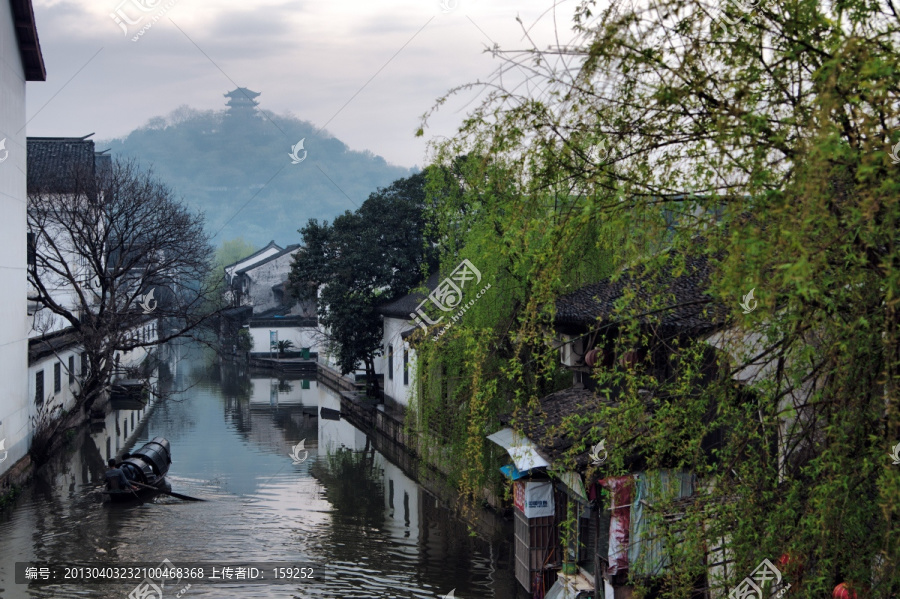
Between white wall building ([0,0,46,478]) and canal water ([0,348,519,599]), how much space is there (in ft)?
5.39

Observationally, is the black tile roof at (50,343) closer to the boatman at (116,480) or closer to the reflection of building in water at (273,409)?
the boatman at (116,480)

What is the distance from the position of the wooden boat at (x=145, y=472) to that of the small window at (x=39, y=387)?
154 inches

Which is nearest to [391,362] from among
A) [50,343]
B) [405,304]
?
[405,304]

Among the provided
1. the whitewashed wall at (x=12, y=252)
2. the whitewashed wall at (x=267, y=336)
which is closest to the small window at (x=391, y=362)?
the whitewashed wall at (x=12, y=252)

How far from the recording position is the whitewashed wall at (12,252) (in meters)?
16.3

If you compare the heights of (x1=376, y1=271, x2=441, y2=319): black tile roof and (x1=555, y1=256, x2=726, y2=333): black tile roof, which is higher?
(x1=376, y1=271, x2=441, y2=319): black tile roof

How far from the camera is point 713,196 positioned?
377cm

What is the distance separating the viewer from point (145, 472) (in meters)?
17.6

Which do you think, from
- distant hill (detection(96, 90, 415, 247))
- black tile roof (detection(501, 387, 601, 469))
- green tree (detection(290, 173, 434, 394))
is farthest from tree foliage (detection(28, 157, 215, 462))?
distant hill (detection(96, 90, 415, 247))

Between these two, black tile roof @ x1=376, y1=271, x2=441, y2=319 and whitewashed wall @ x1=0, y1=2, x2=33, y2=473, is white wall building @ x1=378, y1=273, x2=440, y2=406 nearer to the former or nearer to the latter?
black tile roof @ x1=376, y1=271, x2=441, y2=319

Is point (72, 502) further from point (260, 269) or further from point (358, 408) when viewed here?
point (260, 269)

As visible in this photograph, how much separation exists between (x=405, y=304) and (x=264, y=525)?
1152 centimetres

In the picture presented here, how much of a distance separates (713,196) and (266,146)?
19862 cm

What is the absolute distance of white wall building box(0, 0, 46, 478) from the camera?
1634 cm
